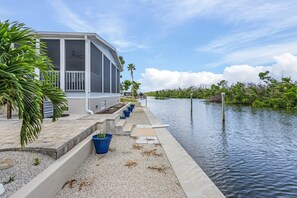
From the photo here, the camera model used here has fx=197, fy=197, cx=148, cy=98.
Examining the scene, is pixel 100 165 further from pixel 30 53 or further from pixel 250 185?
pixel 250 185

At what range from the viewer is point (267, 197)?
3.86m

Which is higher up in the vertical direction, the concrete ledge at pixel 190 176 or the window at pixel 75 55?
the window at pixel 75 55

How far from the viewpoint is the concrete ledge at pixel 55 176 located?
2215mm

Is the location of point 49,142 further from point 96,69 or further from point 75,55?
point 96,69

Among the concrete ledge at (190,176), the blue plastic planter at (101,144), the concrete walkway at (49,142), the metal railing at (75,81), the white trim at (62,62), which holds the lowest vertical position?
the concrete ledge at (190,176)

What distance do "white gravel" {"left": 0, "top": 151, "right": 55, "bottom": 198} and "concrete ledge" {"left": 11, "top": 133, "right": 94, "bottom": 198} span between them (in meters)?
0.11

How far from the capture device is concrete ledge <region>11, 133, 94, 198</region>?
7.27 ft

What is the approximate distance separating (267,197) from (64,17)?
44.8 ft

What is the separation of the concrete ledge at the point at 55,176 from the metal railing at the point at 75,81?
5.29m

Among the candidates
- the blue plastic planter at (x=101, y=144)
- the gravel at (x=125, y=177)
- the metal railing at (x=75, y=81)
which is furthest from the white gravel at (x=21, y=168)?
the metal railing at (x=75, y=81)

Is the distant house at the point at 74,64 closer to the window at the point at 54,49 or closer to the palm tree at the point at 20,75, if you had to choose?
the window at the point at 54,49

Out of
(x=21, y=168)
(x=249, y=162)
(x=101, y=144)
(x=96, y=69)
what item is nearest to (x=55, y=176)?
(x=21, y=168)

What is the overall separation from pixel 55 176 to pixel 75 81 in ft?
22.2

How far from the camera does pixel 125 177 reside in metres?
3.38
